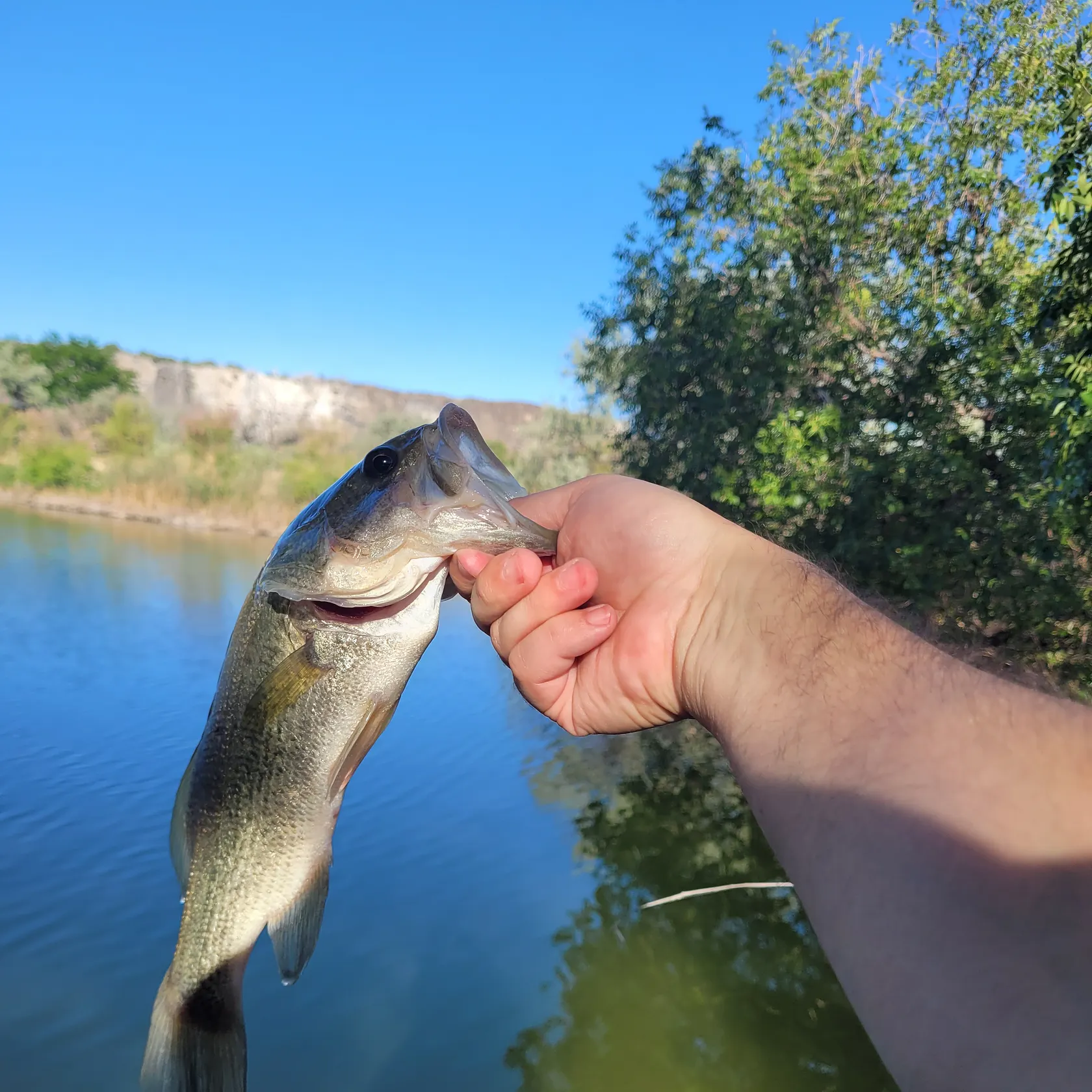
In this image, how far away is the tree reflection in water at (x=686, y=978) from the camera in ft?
12.5

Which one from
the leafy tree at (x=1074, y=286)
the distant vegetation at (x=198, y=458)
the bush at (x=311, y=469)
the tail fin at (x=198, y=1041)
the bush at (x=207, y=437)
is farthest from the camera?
the bush at (x=207, y=437)

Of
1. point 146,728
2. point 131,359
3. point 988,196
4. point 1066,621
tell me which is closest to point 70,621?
point 146,728

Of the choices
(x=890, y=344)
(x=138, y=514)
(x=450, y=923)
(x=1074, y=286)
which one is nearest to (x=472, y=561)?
(x=450, y=923)

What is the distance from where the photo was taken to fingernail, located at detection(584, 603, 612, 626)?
2.06 m

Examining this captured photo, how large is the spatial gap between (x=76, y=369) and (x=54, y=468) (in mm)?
21499

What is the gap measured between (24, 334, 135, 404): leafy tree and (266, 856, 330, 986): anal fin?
43.3 metres

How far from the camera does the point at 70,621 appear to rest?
33.9 ft

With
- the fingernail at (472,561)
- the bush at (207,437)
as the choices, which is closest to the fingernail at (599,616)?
the fingernail at (472,561)

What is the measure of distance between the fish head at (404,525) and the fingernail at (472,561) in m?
0.02

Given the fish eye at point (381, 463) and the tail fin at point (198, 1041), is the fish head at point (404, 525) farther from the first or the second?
the tail fin at point (198, 1041)

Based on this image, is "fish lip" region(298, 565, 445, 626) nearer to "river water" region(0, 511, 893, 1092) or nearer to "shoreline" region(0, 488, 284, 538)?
"river water" region(0, 511, 893, 1092)

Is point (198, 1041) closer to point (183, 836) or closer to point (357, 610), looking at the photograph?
point (183, 836)

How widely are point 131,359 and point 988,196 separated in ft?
195

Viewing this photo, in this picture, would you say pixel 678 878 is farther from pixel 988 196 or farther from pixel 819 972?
pixel 988 196
